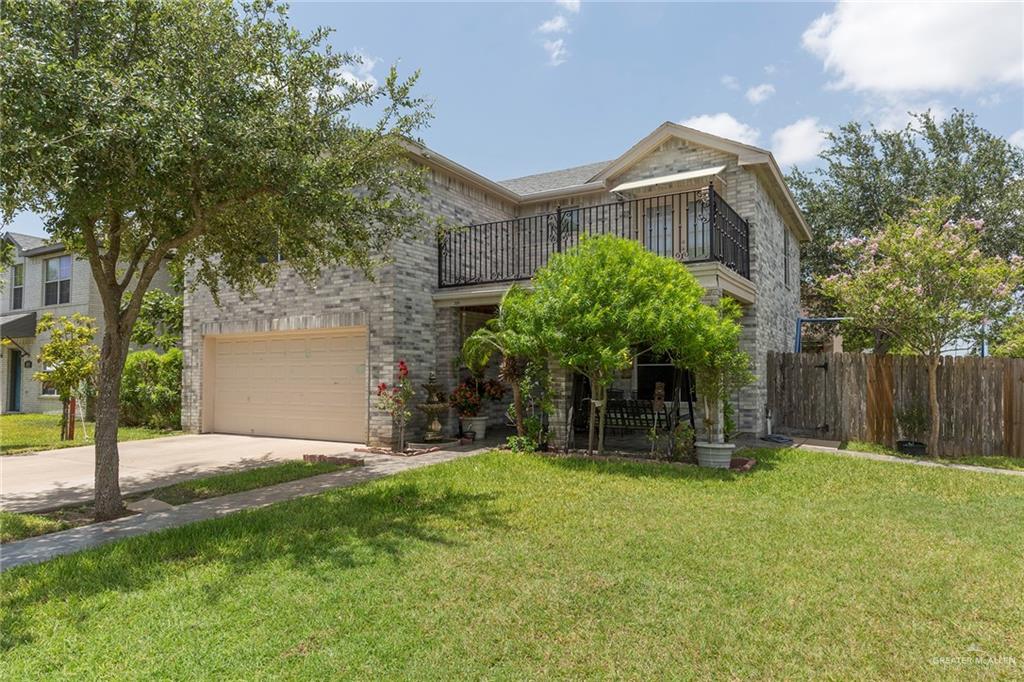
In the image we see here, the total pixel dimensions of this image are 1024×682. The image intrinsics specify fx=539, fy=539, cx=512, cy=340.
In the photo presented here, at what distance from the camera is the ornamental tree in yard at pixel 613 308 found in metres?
8.00

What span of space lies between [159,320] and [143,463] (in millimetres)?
9469

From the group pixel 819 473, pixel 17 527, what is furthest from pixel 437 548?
pixel 819 473

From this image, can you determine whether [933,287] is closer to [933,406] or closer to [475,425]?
[933,406]

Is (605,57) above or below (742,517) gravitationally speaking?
above

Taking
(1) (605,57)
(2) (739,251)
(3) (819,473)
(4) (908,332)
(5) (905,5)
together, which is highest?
(1) (605,57)

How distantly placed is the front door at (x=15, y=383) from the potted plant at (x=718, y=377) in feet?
84.5

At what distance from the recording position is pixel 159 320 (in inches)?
674

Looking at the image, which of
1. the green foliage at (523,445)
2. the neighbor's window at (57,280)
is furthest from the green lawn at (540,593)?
the neighbor's window at (57,280)

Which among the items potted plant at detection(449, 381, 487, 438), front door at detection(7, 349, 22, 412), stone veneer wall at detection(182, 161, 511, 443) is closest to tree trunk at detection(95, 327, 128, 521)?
stone veneer wall at detection(182, 161, 511, 443)

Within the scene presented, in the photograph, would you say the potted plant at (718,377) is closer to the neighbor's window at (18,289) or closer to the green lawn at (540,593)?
the green lawn at (540,593)

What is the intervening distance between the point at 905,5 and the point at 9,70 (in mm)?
10582

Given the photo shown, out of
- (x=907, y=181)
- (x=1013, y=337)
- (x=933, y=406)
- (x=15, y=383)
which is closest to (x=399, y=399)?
(x=933, y=406)

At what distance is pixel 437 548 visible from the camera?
4836 millimetres

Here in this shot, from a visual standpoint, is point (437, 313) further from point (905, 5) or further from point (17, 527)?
point (905, 5)
